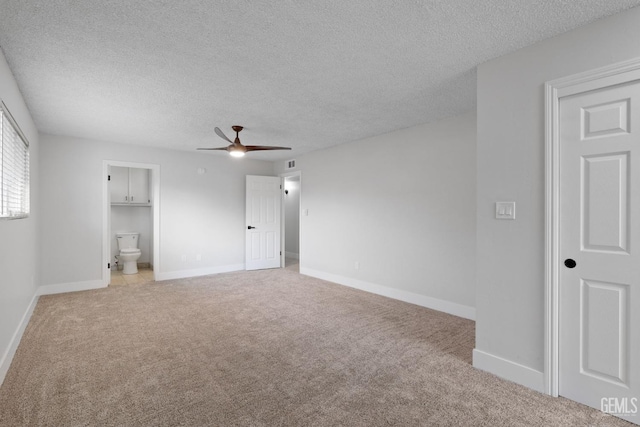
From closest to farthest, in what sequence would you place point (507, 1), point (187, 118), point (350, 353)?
point (507, 1), point (350, 353), point (187, 118)

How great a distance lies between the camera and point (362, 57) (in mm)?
2580

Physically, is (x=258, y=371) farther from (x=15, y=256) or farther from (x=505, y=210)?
(x=15, y=256)

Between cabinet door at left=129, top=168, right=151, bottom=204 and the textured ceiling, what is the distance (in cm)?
294

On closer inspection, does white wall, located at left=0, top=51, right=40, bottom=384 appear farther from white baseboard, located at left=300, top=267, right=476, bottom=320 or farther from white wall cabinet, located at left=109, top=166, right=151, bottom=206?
white baseboard, located at left=300, top=267, right=476, bottom=320

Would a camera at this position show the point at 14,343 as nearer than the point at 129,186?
Yes

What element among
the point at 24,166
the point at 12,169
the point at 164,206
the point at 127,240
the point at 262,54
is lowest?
the point at 127,240

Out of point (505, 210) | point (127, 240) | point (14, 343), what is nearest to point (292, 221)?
point (127, 240)

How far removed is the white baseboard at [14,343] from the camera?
2475mm

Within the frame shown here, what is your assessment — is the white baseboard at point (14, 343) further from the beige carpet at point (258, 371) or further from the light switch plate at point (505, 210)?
the light switch plate at point (505, 210)

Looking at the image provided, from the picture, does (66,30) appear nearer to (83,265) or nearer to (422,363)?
(422,363)

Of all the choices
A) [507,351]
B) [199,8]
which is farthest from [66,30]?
[507,351]

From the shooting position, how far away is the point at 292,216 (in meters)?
9.18

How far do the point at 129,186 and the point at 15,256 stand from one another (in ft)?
14.1

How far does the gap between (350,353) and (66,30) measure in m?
3.21
